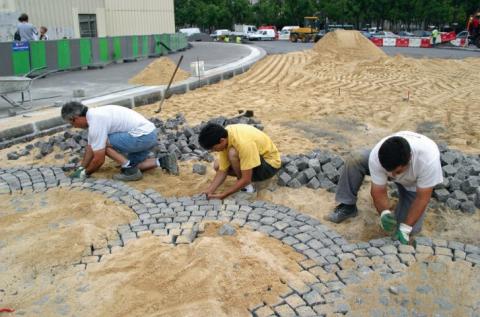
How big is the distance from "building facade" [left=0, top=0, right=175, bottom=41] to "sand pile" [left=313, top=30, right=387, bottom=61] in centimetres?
1079

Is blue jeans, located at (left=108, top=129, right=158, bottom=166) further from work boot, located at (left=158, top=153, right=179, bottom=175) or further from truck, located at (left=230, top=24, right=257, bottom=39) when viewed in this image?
truck, located at (left=230, top=24, right=257, bottom=39)

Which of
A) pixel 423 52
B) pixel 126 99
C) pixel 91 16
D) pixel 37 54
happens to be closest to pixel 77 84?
pixel 37 54

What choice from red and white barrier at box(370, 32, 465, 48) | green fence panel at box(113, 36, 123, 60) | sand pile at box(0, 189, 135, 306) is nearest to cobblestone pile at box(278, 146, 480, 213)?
sand pile at box(0, 189, 135, 306)

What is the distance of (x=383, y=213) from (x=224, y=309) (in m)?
1.63

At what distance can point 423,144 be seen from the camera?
3535 millimetres

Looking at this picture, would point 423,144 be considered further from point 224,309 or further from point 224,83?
point 224,83

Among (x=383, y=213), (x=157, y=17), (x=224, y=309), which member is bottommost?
(x=224, y=309)

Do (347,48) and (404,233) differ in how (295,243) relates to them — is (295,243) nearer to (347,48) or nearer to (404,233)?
(404,233)

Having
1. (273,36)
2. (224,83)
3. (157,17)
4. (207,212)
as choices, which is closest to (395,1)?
(273,36)

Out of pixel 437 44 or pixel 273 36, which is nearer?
pixel 437 44

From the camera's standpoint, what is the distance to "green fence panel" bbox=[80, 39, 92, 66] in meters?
15.5

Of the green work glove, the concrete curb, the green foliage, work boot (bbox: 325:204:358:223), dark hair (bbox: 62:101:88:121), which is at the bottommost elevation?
work boot (bbox: 325:204:358:223)

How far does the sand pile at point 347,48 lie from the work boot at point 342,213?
1467cm

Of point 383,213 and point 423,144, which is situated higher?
point 423,144
